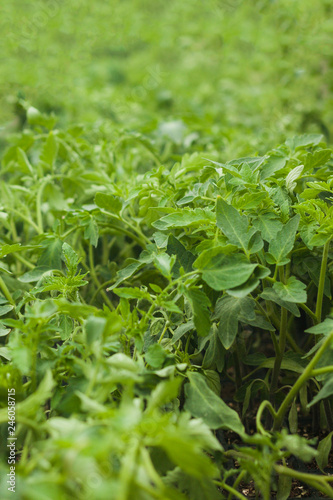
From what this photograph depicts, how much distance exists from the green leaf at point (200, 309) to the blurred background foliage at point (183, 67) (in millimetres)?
804

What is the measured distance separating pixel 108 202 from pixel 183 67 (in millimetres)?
2584

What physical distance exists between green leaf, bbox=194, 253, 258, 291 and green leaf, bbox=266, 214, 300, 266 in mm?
59

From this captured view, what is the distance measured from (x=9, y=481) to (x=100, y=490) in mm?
99

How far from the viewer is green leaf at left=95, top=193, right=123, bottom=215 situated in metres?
0.72

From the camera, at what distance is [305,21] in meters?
2.02

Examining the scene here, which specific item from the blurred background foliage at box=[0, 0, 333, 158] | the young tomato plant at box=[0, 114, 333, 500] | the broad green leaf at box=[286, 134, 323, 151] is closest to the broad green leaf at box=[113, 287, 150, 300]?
the young tomato plant at box=[0, 114, 333, 500]

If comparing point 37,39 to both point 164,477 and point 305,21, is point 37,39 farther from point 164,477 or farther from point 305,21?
point 164,477

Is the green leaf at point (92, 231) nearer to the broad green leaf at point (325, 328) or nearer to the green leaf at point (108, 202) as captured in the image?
the green leaf at point (108, 202)

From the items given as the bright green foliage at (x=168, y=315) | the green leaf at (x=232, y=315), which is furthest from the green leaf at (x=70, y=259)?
the green leaf at (x=232, y=315)

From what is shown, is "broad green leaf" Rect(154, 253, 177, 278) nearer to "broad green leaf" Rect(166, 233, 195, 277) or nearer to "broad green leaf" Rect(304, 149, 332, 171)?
"broad green leaf" Rect(166, 233, 195, 277)

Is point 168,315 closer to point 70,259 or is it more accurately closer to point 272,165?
point 70,259

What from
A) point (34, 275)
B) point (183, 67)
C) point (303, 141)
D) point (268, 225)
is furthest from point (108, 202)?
point (183, 67)

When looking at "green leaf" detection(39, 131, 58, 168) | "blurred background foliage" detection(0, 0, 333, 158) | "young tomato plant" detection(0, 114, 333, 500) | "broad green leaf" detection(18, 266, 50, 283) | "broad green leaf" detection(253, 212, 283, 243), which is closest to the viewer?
"young tomato plant" detection(0, 114, 333, 500)

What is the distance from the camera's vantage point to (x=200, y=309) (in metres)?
0.53
